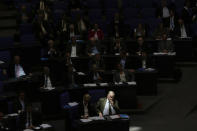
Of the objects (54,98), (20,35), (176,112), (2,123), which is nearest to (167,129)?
(176,112)

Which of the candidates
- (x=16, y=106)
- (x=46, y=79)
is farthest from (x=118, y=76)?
(x=16, y=106)

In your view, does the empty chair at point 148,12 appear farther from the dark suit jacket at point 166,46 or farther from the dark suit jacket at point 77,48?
the dark suit jacket at point 77,48

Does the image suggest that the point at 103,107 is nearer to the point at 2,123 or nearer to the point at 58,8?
the point at 2,123

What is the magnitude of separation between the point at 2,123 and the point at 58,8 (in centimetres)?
657

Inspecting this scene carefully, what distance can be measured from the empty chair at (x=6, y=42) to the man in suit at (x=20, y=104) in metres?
2.91

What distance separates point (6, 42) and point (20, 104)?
326cm

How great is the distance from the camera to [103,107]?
9.71 m

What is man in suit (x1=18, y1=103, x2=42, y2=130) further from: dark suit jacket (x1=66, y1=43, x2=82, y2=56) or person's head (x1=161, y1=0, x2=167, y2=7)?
person's head (x1=161, y1=0, x2=167, y2=7)

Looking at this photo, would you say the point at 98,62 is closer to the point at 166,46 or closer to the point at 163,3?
the point at 166,46

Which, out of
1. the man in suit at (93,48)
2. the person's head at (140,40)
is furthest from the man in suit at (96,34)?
the person's head at (140,40)

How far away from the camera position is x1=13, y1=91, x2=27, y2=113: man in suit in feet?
31.6

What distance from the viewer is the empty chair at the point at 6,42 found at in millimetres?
12562

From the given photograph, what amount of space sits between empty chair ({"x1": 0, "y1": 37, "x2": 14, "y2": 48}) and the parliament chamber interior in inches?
0.9

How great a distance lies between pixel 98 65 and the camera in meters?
11.8
